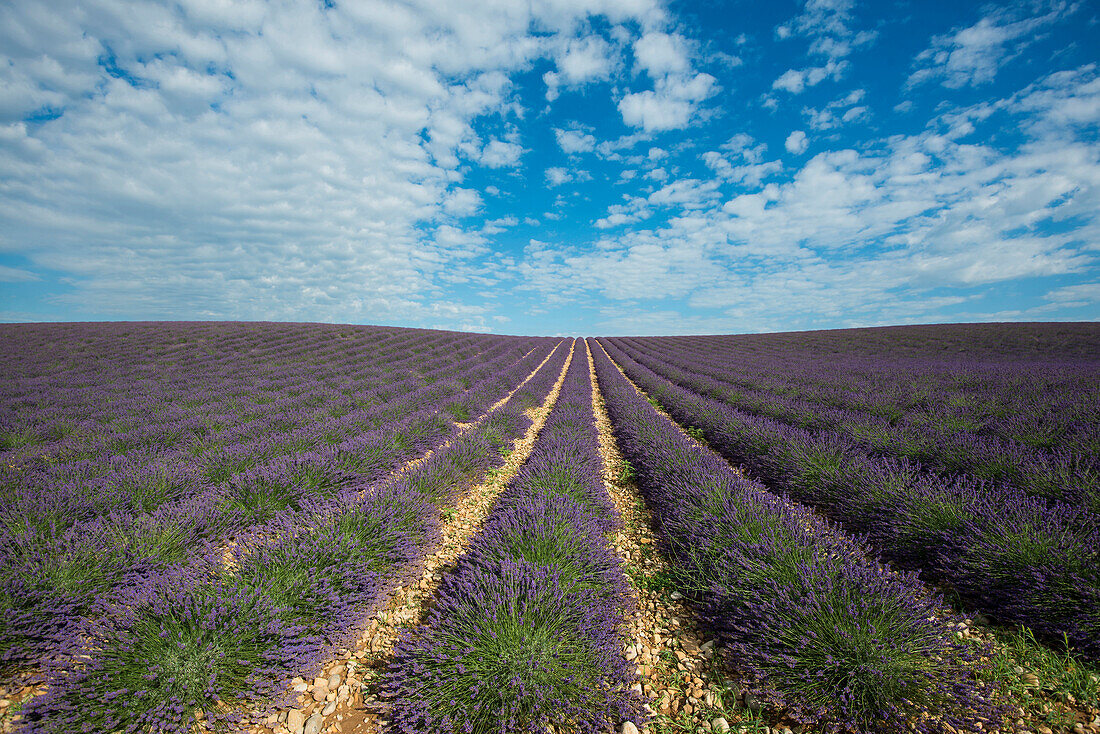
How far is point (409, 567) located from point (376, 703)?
1.15 meters

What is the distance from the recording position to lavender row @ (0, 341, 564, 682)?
7.03 ft

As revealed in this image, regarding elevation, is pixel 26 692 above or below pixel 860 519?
below

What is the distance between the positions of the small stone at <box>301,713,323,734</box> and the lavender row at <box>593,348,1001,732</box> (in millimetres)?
2313

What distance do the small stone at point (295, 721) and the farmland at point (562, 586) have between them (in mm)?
34

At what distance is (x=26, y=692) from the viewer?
2.00 metres

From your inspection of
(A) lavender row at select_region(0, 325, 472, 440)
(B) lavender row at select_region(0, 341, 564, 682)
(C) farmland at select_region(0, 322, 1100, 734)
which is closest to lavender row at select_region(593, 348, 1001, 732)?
(C) farmland at select_region(0, 322, 1100, 734)

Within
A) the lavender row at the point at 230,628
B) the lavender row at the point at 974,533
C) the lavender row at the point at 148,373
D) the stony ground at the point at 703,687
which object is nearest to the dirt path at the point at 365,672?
the lavender row at the point at 230,628

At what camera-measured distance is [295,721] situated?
75.6 inches

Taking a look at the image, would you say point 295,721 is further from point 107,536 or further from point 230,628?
point 107,536

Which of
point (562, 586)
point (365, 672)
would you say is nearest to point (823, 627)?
point (562, 586)

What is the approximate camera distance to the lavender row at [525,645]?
1785 millimetres

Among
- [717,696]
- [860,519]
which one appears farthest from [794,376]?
[717,696]

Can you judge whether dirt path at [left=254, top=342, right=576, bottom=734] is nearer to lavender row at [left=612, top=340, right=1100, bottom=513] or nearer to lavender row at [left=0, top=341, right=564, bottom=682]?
lavender row at [left=0, top=341, right=564, bottom=682]

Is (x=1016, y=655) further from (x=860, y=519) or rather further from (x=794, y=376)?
(x=794, y=376)
